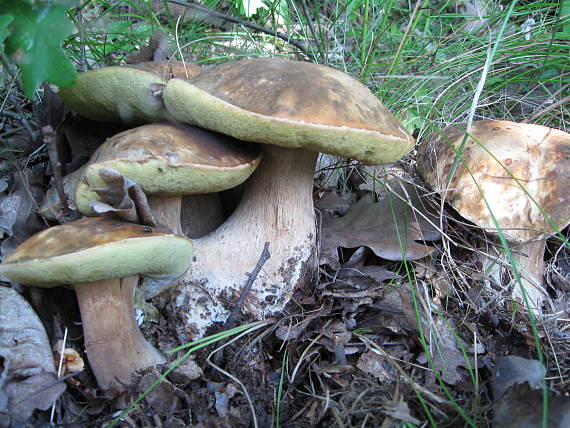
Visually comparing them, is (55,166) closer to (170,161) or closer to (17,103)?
(170,161)

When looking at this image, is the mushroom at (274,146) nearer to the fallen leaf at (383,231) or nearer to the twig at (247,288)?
the twig at (247,288)

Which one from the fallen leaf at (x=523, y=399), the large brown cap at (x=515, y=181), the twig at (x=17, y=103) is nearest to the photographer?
the fallen leaf at (x=523, y=399)

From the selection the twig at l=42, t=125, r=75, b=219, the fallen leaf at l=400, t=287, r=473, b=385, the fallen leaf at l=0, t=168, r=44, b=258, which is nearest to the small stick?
the fallen leaf at l=400, t=287, r=473, b=385

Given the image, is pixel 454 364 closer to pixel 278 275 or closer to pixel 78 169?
pixel 278 275

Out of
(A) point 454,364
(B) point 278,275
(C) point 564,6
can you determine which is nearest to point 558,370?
(A) point 454,364

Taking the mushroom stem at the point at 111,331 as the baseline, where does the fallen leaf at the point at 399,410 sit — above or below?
below

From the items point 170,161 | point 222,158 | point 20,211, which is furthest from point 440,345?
point 20,211

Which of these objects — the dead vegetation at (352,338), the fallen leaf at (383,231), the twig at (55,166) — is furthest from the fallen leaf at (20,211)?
the fallen leaf at (383,231)
